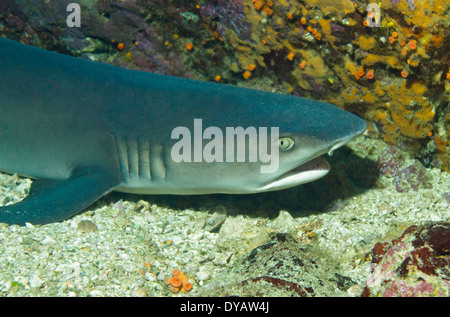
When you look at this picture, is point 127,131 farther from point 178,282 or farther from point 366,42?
point 366,42

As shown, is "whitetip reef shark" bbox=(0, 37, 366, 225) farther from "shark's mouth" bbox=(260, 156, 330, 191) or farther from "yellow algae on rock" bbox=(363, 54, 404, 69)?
"yellow algae on rock" bbox=(363, 54, 404, 69)

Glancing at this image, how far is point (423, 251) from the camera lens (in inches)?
78.2

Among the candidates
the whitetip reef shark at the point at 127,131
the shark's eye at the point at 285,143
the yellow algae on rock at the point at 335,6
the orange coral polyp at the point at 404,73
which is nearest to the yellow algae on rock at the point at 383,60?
the orange coral polyp at the point at 404,73

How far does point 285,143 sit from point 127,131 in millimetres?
1298

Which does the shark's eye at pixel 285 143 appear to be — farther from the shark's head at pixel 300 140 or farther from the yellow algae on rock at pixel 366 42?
the yellow algae on rock at pixel 366 42

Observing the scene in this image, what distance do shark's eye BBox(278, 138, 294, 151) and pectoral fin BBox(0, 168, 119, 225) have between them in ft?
4.55

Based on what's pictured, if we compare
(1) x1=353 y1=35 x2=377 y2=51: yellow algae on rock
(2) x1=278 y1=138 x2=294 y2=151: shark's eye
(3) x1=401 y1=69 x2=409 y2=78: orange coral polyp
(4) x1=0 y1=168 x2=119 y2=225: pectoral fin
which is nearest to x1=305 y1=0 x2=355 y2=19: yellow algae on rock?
(1) x1=353 y1=35 x2=377 y2=51: yellow algae on rock

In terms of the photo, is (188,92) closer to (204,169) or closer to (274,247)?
(204,169)

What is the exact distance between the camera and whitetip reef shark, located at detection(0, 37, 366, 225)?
8.91 ft
